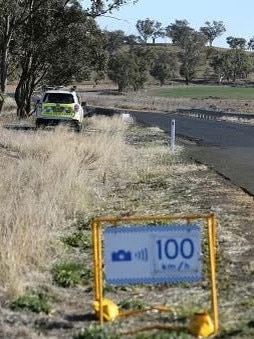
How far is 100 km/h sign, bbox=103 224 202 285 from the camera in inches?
224

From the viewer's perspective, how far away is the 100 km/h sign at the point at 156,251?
5.68 m

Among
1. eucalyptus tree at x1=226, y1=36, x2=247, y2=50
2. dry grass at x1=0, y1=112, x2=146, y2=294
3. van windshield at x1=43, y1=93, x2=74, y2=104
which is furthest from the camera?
eucalyptus tree at x1=226, y1=36, x2=247, y2=50

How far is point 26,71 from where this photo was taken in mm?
38062

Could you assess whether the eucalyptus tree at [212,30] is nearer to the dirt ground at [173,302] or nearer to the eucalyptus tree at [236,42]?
the eucalyptus tree at [236,42]

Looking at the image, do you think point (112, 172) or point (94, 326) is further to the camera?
point (112, 172)

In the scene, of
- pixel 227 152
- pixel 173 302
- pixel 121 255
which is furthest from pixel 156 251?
pixel 227 152

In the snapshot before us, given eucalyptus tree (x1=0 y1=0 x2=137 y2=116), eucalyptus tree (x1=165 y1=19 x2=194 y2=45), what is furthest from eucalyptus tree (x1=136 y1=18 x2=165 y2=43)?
eucalyptus tree (x1=0 y1=0 x2=137 y2=116)

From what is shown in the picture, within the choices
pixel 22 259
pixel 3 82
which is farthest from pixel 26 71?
pixel 22 259

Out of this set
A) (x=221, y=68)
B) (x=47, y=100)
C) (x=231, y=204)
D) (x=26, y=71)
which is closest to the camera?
(x=231, y=204)

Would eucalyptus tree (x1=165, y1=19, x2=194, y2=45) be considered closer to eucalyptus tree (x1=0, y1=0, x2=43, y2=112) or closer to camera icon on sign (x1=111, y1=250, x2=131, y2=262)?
eucalyptus tree (x1=0, y1=0, x2=43, y2=112)

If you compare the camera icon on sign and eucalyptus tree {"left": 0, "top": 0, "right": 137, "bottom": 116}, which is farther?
eucalyptus tree {"left": 0, "top": 0, "right": 137, "bottom": 116}

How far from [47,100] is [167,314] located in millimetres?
24953

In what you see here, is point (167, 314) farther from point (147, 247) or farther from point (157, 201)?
point (157, 201)

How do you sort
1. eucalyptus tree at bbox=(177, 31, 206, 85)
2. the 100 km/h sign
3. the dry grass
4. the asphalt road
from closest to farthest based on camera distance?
the 100 km/h sign < the dry grass < the asphalt road < eucalyptus tree at bbox=(177, 31, 206, 85)
